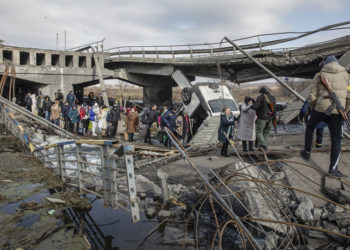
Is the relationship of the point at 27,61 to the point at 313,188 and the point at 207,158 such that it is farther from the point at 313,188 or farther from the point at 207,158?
the point at 313,188

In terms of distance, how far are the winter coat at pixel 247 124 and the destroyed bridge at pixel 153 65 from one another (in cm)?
976

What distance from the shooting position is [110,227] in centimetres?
496

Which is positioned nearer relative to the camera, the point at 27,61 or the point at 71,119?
the point at 71,119

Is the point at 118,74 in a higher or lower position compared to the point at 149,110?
higher

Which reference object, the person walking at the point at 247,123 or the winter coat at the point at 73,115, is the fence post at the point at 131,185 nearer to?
the person walking at the point at 247,123

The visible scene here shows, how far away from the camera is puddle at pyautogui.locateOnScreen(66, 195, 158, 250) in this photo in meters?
4.44

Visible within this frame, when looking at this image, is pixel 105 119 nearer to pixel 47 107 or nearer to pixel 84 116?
pixel 84 116

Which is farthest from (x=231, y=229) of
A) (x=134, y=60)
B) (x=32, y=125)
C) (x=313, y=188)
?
(x=134, y=60)

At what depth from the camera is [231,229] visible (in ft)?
15.1

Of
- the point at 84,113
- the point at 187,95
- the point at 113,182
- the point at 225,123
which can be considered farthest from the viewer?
the point at 84,113

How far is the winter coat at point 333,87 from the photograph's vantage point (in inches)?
183

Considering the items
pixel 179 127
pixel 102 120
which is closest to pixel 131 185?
pixel 179 127

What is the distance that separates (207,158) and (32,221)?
497 cm

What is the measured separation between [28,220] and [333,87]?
17.4ft
